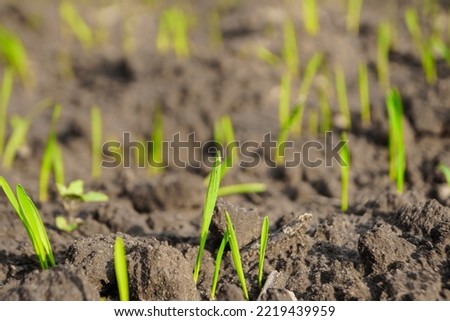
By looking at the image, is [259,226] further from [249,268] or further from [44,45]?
[44,45]

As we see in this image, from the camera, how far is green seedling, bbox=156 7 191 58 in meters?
3.16

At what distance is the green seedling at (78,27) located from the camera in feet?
11.5

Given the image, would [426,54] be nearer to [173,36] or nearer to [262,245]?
[173,36]

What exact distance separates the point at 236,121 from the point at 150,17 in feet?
4.86

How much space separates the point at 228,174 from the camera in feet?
7.64

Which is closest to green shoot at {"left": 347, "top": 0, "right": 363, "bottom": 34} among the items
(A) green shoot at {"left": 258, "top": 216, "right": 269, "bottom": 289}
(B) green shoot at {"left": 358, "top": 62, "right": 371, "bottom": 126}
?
(B) green shoot at {"left": 358, "top": 62, "right": 371, "bottom": 126}

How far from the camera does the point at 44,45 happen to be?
360cm

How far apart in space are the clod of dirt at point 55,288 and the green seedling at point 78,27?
2.46 metres

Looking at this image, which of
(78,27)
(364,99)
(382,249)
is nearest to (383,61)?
(364,99)

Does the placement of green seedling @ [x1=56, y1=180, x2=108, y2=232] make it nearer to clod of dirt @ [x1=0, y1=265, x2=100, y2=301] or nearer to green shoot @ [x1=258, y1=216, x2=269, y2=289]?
clod of dirt @ [x1=0, y1=265, x2=100, y2=301]

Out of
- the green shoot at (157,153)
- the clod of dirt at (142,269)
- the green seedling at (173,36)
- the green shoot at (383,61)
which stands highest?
the green seedling at (173,36)

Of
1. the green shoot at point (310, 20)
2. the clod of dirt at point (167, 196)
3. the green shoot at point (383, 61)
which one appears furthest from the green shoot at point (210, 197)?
the green shoot at point (310, 20)

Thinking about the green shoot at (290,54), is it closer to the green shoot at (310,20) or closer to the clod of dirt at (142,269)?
the green shoot at (310,20)

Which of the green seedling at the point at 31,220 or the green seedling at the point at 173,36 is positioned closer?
the green seedling at the point at 31,220
